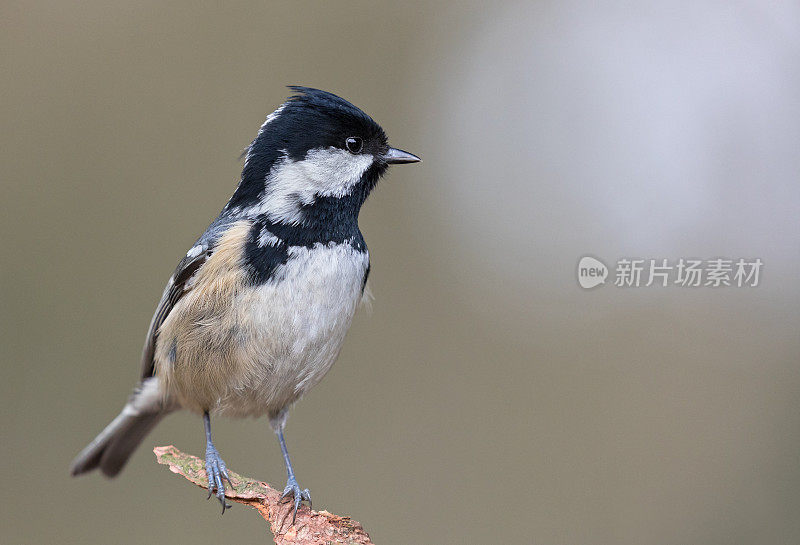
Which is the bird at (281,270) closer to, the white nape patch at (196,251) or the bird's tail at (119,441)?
the white nape patch at (196,251)

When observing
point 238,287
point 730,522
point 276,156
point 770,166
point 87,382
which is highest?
point 770,166

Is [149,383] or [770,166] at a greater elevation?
[770,166]

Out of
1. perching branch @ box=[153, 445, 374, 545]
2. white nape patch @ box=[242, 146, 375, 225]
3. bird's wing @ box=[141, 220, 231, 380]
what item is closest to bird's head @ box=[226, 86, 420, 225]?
white nape patch @ box=[242, 146, 375, 225]

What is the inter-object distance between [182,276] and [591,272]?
2522 millimetres

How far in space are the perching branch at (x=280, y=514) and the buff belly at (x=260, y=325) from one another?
13.5 inches

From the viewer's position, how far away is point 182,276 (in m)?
2.60

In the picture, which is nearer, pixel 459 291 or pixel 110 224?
pixel 110 224

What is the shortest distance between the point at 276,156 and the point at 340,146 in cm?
23

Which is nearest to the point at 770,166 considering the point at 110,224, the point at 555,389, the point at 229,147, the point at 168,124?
the point at 555,389

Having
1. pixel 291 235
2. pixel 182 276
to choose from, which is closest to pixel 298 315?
pixel 291 235

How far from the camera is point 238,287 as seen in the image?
2.36 metres

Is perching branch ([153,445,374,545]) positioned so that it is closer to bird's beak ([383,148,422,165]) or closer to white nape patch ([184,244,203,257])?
white nape patch ([184,244,203,257])

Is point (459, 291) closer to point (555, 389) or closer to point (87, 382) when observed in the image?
point (555, 389)

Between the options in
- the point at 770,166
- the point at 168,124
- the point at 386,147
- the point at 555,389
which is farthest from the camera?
the point at 770,166
